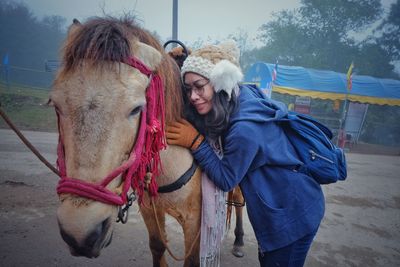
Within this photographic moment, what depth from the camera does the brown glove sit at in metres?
1.66

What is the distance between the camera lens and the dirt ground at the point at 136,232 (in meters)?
2.69

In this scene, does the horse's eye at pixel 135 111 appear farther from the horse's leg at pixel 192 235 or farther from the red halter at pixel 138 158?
the horse's leg at pixel 192 235

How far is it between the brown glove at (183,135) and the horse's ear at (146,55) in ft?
1.64

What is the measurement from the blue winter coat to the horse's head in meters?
0.72

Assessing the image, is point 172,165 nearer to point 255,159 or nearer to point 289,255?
point 255,159

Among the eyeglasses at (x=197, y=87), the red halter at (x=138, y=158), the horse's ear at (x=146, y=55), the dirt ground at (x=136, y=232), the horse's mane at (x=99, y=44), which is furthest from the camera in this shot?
the dirt ground at (x=136, y=232)

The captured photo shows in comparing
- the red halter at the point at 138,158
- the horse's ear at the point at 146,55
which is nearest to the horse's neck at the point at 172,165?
the red halter at the point at 138,158

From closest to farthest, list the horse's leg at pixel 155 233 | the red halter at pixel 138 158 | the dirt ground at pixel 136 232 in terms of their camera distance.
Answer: the red halter at pixel 138 158, the horse's leg at pixel 155 233, the dirt ground at pixel 136 232

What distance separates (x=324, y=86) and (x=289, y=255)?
480 inches

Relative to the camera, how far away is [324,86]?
11.9 meters

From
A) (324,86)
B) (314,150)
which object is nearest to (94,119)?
(314,150)

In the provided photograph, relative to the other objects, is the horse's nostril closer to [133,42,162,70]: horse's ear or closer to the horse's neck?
the horse's neck

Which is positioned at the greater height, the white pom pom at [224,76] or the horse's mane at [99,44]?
the horse's mane at [99,44]

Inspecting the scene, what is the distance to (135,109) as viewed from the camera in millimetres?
1174
